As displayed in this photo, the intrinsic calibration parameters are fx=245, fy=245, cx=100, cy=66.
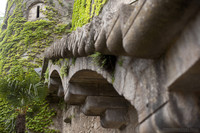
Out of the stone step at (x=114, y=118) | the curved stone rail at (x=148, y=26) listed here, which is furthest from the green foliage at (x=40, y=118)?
the curved stone rail at (x=148, y=26)

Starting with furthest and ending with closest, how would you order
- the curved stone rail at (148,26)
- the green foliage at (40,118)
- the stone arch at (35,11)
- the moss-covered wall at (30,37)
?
the stone arch at (35,11)
the moss-covered wall at (30,37)
the green foliage at (40,118)
the curved stone rail at (148,26)

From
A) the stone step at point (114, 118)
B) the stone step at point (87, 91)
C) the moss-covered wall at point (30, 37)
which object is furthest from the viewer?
the moss-covered wall at point (30, 37)

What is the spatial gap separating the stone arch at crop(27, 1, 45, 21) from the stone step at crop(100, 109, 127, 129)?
7.36 m

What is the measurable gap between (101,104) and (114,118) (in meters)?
0.28

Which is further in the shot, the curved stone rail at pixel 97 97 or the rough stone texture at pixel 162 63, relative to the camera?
the curved stone rail at pixel 97 97

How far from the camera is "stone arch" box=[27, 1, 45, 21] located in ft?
33.4

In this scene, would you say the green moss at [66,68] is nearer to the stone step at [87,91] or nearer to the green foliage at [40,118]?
the stone step at [87,91]

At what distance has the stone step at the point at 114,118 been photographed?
3.56m

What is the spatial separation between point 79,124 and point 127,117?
2.17 m

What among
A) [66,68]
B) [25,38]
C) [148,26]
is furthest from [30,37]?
[148,26]

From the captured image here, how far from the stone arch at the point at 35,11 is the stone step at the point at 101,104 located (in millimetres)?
7143

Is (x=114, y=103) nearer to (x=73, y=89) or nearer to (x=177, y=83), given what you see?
(x=73, y=89)

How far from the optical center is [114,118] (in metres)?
3.57

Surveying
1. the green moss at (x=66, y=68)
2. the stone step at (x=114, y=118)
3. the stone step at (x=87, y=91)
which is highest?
the green moss at (x=66, y=68)
